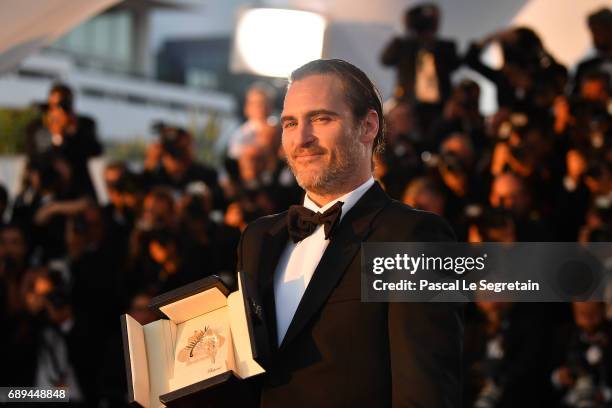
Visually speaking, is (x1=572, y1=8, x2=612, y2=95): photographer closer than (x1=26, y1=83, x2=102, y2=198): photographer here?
Yes

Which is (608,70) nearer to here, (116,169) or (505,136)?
(505,136)

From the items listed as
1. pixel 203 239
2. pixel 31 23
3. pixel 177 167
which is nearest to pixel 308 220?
pixel 31 23

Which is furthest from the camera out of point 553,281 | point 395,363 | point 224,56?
point 224,56

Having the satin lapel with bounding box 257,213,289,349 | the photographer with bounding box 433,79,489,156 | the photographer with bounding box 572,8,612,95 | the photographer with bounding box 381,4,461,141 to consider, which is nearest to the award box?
the satin lapel with bounding box 257,213,289,349

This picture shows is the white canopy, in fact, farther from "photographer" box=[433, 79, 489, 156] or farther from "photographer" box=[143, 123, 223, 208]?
"photographer" box=[433, 79, 489, 156]

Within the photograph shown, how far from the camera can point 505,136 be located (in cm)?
587

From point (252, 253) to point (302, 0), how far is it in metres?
4.70

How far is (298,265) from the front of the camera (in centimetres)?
228

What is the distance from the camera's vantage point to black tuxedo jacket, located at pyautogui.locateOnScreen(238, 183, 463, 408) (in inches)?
81.7

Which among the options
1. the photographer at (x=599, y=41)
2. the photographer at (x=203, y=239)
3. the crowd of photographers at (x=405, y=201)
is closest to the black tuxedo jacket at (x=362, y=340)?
the crowd of photographers at (x=405, y=201)

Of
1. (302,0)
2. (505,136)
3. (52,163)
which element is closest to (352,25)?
(302,0)

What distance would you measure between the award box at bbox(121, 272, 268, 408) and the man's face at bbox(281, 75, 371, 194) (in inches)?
10.3

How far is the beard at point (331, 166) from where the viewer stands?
220cm

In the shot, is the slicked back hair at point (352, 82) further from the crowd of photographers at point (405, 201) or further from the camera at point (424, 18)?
the camera at point (424, 18)
